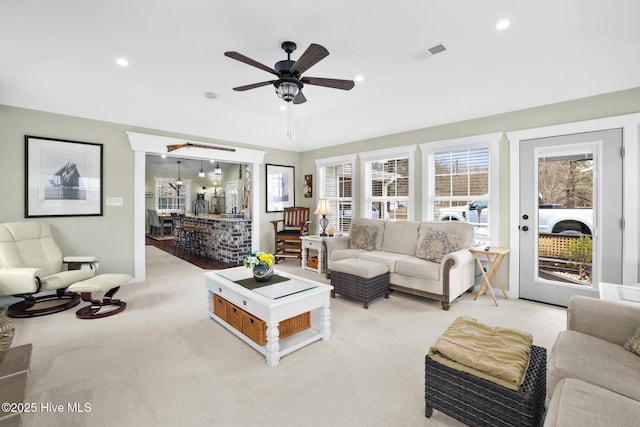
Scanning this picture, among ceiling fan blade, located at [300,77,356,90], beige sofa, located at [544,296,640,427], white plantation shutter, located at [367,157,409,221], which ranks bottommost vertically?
beige sofa, located at [544,296,640,427]

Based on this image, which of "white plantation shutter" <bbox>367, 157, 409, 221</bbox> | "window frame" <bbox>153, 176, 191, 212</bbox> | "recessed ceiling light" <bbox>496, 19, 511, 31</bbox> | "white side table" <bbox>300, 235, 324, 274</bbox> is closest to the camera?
"recessed ceiling light" <bbox>496, 19, 511, 31</bbox>

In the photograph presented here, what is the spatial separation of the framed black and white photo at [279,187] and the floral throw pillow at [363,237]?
7.71ft

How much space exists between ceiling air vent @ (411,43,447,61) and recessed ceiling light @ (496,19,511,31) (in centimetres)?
48

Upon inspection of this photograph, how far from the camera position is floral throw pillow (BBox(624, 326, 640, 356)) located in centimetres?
166

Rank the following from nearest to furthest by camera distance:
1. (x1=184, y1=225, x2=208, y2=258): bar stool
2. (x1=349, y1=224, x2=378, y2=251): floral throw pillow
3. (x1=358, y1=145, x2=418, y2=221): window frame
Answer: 1. (x1=349, y1=224, x2=378, y2=251): floral throw pillow
2. (x1=358, y1=145, x2=418, y2=221): window frame
3. (x1=184, y1=225, x2=208, y2=258): bar stool

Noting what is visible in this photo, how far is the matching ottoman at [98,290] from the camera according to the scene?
3.30m

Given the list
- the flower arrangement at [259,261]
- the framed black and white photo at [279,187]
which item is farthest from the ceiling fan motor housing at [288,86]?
the framed black and white photo at [279,187]

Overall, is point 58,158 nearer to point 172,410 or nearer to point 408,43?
point 172,410

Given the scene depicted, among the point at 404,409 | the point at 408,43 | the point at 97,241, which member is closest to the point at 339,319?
the point at 404,409

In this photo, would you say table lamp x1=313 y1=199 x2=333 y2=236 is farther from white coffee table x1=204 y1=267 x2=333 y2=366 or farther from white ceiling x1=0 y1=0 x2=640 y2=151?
white coffee table x1=204 y1=267 x2=333 y2=366

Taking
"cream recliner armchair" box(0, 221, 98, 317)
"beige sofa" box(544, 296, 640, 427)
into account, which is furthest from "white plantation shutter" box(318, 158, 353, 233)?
"beige sofa" box(544, 296, 640, 427)

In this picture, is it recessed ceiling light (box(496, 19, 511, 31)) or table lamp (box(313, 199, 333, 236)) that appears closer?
recessed ceiling light (box(496, 19, 511, 31))

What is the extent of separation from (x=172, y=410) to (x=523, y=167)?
4.60 metres

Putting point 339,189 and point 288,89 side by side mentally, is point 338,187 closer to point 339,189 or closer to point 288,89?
point 339,189
